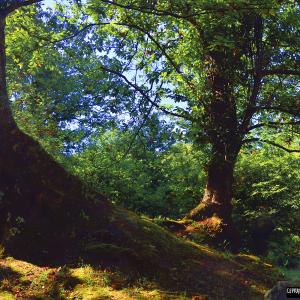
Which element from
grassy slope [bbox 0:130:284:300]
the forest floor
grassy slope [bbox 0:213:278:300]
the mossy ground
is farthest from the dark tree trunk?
the forest floor

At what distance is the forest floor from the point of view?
6.16 meters

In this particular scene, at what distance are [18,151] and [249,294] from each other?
17.0 ft

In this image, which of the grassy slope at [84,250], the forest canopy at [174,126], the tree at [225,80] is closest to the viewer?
the grassy slope at [84,250]

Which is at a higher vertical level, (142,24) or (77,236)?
(142,24)

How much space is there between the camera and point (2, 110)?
324 inches

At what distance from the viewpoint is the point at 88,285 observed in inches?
250

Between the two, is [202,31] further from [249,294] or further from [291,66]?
[249,294]

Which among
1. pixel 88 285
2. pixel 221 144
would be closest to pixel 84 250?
pixel 88 285

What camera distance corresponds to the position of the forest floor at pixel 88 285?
616 centimetres

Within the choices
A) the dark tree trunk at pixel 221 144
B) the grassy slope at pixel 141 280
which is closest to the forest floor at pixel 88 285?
the grassy slope at pixel 141 280

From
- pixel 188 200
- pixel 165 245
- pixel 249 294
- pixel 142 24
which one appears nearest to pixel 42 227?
pixel 165 245

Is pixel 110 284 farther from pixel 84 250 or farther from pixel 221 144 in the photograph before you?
pixel 221 144

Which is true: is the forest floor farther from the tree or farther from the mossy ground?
the tree

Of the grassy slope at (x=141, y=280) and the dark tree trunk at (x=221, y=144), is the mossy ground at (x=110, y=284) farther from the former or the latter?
the dark tree trunk at (x=221, y=144)
